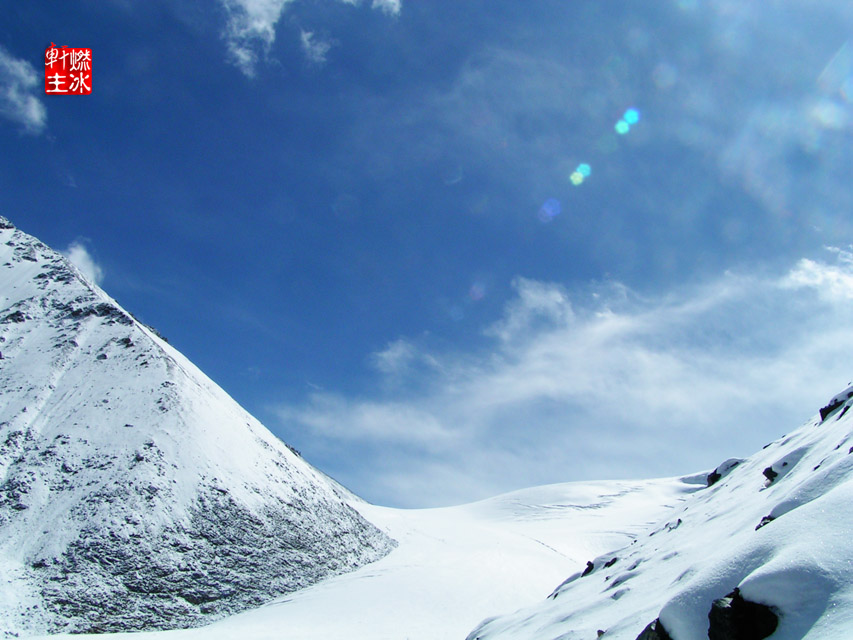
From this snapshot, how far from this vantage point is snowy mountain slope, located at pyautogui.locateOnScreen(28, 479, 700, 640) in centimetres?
2400

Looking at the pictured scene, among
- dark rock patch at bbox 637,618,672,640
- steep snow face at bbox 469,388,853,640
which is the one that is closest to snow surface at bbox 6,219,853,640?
steep snow face at bbox 469,388,853,640

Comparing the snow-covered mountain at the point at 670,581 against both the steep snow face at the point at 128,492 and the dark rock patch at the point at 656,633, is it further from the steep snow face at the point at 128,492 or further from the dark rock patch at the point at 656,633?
the steep snow face at the point at 128,492

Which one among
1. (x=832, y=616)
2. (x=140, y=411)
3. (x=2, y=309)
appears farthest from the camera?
(x=2, y=309)

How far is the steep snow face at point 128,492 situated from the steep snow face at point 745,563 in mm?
19911

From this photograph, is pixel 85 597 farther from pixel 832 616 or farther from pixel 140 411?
pixel 832 616

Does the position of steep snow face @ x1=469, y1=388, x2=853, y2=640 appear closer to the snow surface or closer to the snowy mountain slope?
the snow surface

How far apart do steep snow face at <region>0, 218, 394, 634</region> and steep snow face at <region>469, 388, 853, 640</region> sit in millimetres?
19911

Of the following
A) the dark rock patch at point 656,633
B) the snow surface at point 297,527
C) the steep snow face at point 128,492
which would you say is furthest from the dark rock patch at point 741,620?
the steep snow face at point 128,492

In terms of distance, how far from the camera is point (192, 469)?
1371 inches

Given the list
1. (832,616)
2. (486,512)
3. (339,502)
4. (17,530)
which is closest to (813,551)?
(832,616)

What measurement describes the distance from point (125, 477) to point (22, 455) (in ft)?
23.4

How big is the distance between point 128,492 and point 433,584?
2131 centimetres

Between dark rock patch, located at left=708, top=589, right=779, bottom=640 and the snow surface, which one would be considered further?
the snow surface

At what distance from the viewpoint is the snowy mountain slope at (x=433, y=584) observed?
24000mm
